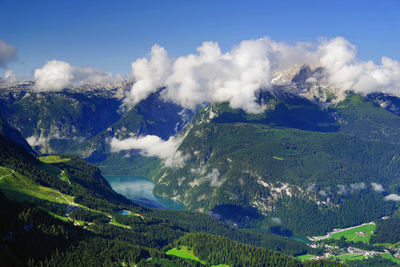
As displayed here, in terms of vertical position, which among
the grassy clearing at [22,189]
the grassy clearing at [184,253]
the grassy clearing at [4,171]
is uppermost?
the grassy clearing at [4,171]

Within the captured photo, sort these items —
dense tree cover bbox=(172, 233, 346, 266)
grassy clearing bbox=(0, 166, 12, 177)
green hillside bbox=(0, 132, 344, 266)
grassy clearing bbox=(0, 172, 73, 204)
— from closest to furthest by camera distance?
green hillside bbox=(0, 132, 344, 266)
grassy clearing bbox=(0, 172, 73, 204)
dense tree cover bbox=(172, 233, 346, 266)
grassy clearing bbox=(0, 166, 12, 177)

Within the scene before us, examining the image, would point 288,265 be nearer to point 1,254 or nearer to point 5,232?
point 5,232

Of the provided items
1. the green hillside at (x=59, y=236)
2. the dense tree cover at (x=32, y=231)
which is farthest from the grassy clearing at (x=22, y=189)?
the dense tree cover at (x=32, y=231)

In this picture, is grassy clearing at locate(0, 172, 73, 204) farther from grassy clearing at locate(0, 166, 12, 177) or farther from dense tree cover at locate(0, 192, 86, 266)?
dense tree cover at locate(0, 192, 86, 266)

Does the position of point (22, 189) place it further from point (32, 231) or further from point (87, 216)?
point (32, 231)

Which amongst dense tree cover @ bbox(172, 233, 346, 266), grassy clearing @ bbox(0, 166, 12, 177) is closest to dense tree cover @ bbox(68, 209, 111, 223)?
grassy clearing @ bbox(0, 166, 12, 177)

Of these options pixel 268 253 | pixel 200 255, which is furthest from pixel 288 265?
pixel 200 255

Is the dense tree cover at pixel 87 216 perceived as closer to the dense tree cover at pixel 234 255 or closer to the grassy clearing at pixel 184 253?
the grassy clearing at pixel 184 253
